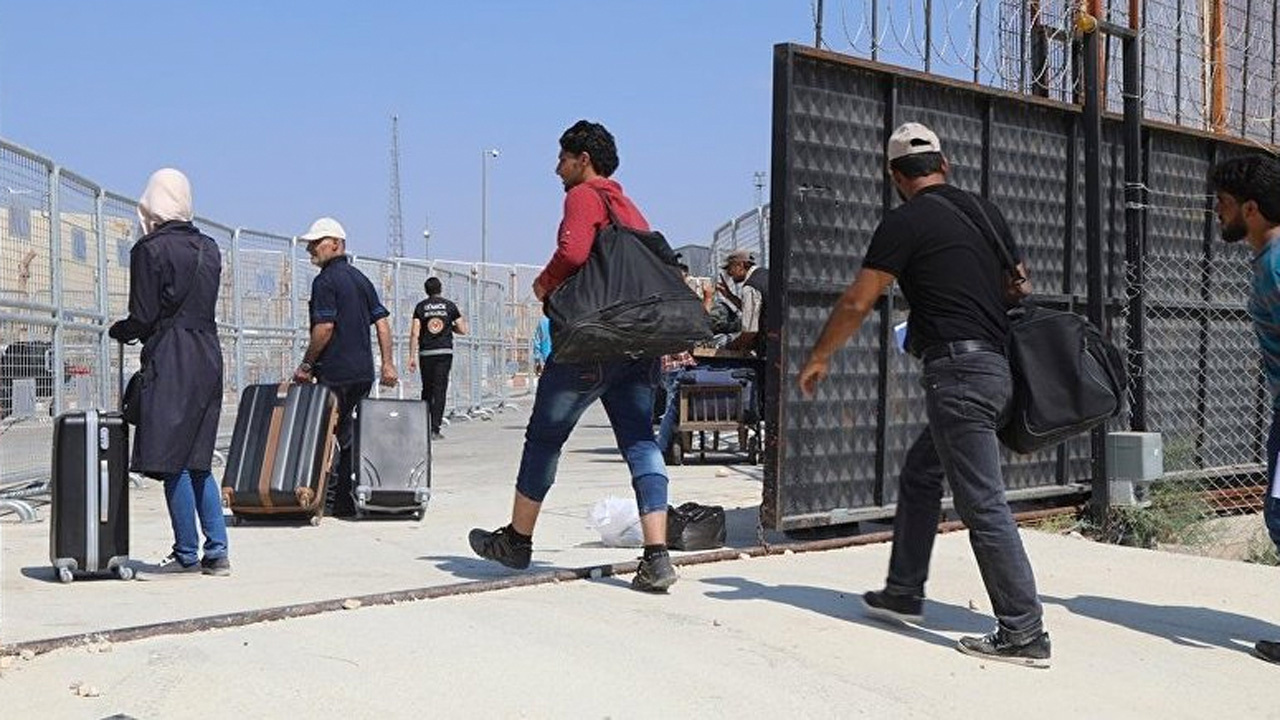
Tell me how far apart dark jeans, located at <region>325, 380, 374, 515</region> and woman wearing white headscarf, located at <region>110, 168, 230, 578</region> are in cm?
247

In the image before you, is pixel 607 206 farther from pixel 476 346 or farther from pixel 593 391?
pixel 476 346

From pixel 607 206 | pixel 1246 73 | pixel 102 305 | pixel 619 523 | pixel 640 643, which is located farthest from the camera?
pixel 102 305

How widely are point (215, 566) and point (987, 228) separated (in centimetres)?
367

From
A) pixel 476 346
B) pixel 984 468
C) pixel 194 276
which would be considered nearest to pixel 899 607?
pixel 984 468

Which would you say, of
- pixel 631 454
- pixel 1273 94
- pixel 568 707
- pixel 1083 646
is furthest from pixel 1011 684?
pixel 1273 94

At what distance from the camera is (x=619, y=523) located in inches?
286

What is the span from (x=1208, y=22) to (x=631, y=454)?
551cm

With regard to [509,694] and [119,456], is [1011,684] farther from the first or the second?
[119,456]

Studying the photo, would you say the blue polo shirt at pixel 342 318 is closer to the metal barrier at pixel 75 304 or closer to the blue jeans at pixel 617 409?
the metal barrier at pixel 75 304

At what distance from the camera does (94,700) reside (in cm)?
404

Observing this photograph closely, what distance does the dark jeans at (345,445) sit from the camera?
8.89m

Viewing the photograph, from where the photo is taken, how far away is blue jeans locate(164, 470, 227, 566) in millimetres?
6270

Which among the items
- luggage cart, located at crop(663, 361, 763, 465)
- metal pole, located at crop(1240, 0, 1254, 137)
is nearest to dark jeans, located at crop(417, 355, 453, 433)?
luggage cart, located at crop(663, 361, 763, 465)

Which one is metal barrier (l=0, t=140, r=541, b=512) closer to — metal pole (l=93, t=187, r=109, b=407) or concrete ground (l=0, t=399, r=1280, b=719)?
metal pole (l=93, t=187, r=109, b=407)
